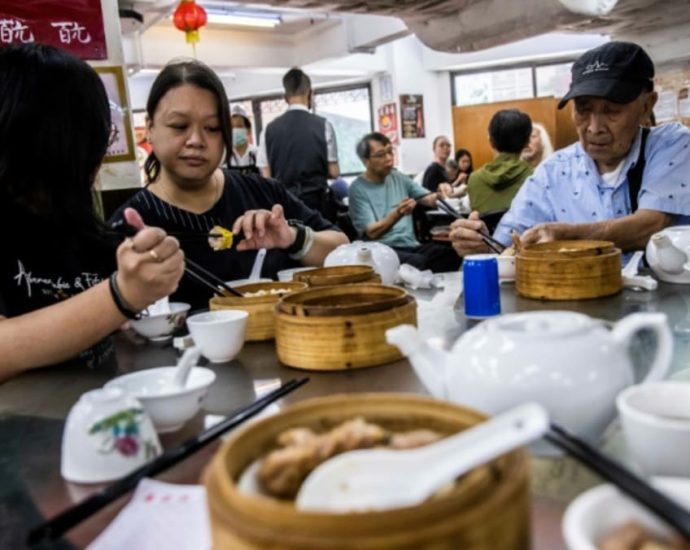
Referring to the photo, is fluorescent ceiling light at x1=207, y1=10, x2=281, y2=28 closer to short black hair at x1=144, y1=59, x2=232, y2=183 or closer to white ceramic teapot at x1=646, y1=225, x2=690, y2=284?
short black hair at x1=144, y1=59, x2=232, y2=183

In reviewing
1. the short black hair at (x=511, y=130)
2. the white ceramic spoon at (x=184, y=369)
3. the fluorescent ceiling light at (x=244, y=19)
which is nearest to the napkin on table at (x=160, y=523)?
the white ceramic spoon at (x=184, y=369)

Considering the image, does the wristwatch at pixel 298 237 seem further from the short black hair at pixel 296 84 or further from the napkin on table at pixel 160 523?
the short black hair at pixel 296 84

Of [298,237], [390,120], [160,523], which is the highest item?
[390,120]

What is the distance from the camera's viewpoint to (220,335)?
142 centimetres

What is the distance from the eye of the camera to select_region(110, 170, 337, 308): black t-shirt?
2295mm

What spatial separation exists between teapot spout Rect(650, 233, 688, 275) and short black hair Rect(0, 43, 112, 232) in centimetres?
158

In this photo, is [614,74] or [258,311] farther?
[614,74]

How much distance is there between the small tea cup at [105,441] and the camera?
2.94ft

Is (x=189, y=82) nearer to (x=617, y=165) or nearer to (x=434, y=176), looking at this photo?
(x=617, y=165)

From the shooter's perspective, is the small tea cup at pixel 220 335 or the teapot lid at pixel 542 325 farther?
the small tea cup at pixel 220 335

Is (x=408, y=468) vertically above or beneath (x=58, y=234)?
beneath

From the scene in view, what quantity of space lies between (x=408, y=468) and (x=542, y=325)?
359 millimetres

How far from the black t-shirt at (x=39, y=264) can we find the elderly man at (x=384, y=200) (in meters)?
3.27

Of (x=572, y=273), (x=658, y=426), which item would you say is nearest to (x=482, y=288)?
(x=572, y=273)
